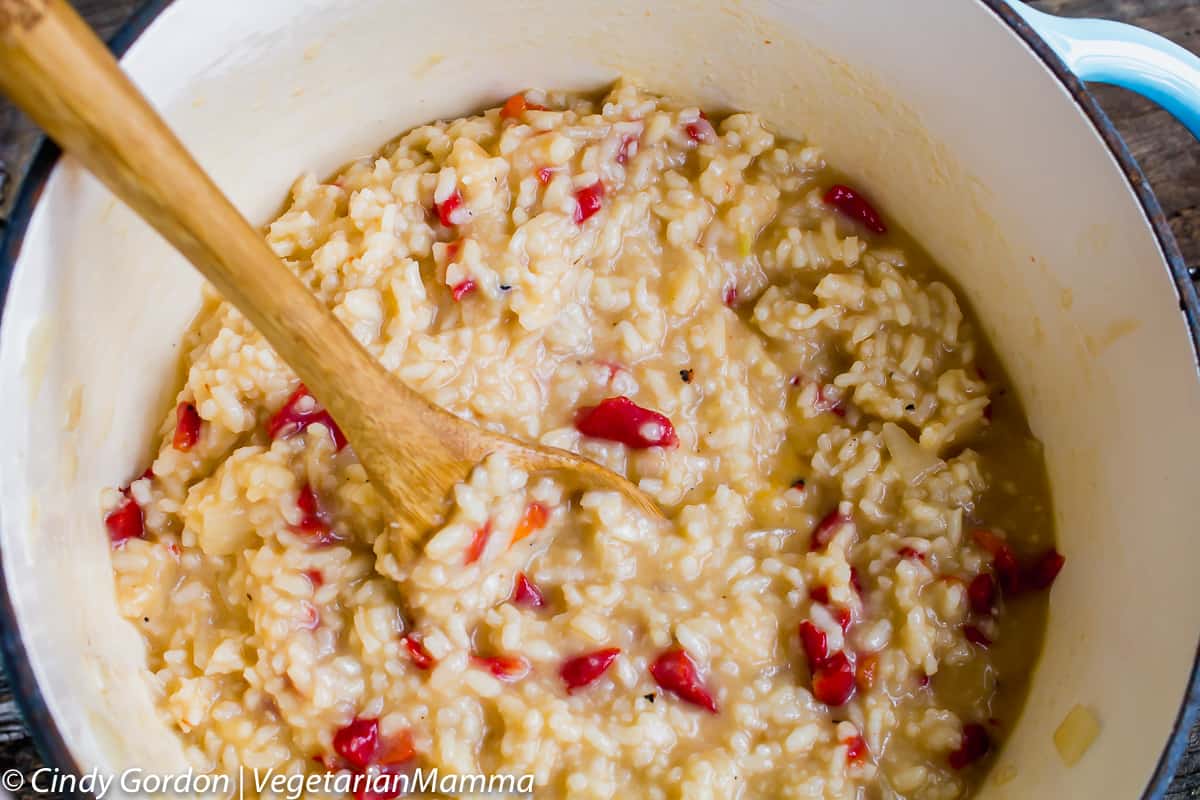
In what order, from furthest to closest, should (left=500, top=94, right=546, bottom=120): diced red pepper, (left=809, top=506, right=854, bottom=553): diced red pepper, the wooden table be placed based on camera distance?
the wooden table, (left=500, top=94, right=546, bottom=120): diced red pepper, (left=809, top=506, right=854, bottom=553): diced red pepper

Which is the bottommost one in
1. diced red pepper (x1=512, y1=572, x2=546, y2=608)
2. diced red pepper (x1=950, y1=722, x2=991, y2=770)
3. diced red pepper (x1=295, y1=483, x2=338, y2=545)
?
diced red pepper (x1=950, y1=722, x2=991, y2=770)

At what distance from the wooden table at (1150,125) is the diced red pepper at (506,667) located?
2192 millimetres

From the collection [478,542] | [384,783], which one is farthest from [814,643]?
[384,783]

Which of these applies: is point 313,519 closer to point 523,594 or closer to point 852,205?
point 523,594

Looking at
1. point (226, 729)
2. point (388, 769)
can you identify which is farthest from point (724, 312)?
point (226, 729)

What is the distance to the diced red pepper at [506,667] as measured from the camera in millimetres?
2732

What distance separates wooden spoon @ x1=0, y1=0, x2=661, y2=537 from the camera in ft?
6.04

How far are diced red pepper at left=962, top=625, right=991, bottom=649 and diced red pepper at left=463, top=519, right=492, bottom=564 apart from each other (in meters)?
1.31

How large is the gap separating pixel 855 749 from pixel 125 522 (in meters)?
1.96

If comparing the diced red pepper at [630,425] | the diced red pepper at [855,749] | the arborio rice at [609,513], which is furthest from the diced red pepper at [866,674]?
the diced red pepper at [630,425]

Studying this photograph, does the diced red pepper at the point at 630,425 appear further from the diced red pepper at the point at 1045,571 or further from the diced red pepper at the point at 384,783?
the diced red pepper at the point at 1045,571

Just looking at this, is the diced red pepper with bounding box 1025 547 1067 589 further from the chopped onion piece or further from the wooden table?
the wooden table

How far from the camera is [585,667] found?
2734mm

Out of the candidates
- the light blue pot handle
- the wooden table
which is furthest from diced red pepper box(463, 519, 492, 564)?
the wooden table
